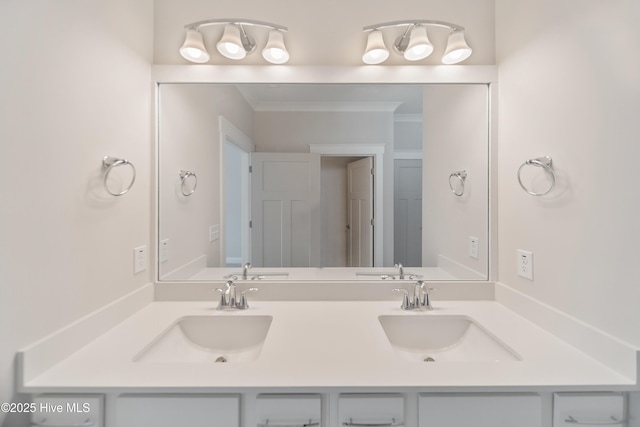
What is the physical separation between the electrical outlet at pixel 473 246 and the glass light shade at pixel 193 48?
1.49m

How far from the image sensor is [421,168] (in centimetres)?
160

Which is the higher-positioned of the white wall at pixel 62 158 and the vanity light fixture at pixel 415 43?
the vanity light fixture at pixel 415 43

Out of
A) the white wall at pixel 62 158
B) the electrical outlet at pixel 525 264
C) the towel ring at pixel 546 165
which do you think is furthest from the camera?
the electrical outlet at pixel 525 264

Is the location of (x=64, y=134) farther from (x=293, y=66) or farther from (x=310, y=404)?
(x=310, y=404)

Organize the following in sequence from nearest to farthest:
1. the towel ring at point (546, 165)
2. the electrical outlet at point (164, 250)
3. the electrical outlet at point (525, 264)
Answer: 1. the towel ring at point (546, 165)
2. the electrical outlet at point (525, 264)
3. the electrical outlet at point (164, 250)

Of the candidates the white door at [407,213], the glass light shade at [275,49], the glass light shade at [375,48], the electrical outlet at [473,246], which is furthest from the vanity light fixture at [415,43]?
the electrical outlet at [473,246]

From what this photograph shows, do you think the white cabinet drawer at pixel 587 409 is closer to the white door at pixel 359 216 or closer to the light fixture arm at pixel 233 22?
the white door at pixel 359 216

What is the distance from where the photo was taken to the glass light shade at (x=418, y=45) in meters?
1.43

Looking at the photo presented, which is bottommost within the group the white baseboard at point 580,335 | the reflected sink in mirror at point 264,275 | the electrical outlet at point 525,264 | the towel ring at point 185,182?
the white baseboard at point 580,335

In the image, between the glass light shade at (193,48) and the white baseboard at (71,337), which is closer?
the white baseboard at (71,337)

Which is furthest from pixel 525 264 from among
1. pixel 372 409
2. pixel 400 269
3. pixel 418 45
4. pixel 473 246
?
pixel 418 45

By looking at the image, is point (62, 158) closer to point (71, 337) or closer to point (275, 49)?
point (71, 337)

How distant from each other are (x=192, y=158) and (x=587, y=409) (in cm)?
172

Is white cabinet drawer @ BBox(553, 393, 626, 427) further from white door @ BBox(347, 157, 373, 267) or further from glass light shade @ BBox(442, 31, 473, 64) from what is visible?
glass light shade @ BBox(442, 31, 473, 64)
